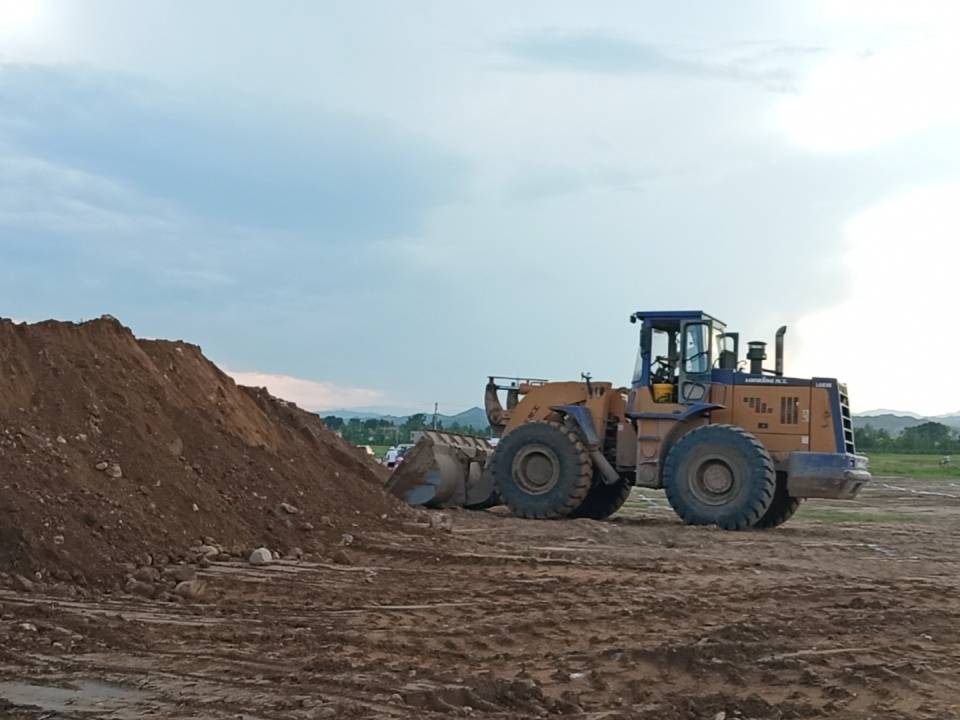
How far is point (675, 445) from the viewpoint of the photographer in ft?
56.3

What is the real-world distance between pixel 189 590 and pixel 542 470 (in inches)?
374

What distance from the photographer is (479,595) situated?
9.82 m

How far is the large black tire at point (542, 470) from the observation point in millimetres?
17906

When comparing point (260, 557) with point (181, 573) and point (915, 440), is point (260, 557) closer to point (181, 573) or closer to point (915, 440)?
point (181, 573)

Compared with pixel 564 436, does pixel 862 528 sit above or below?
below

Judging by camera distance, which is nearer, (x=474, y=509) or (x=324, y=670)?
(x=324, y=670)

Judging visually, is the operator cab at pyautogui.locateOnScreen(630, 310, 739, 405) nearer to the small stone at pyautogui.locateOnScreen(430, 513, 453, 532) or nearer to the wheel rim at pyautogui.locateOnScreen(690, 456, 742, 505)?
the wheel rim at pyautogui.locateOnScreen(690, 456, 742, 505)

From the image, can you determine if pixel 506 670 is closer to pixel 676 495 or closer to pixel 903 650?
pixel 903 650

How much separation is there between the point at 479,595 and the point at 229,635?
2584mm

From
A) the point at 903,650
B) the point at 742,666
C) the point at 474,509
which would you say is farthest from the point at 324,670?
the point at 474,509

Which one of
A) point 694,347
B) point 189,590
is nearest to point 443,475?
point 694,347

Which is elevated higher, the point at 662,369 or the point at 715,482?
the point at 662,369

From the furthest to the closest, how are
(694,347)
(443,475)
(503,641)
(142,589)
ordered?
(443,475) < (694,347) < (142,589) < (503,641)

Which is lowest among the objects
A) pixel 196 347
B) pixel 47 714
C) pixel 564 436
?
pixel 47 714
